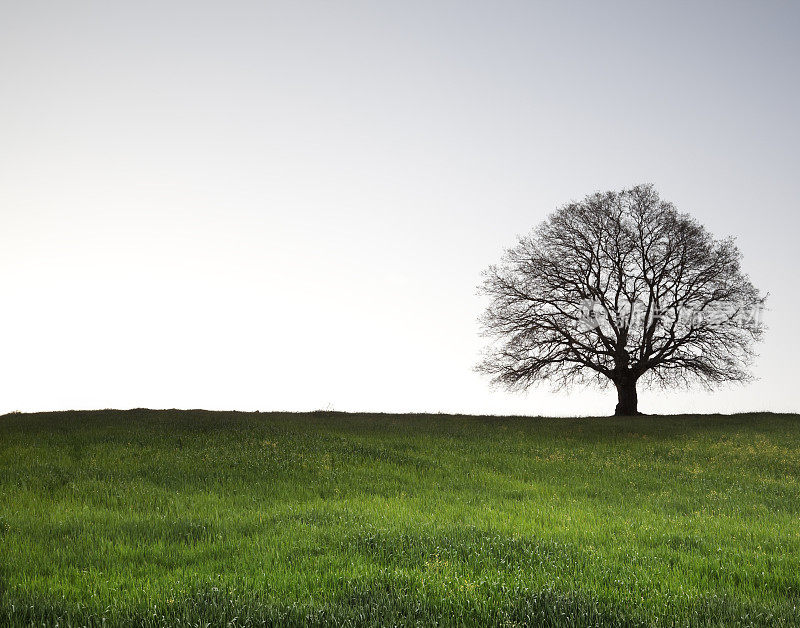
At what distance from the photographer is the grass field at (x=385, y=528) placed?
7695mm

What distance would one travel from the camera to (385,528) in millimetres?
11539

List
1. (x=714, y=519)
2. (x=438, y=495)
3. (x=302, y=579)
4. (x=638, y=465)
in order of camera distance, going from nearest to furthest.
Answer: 1. (x=302, y=579)
2. (x=714, y=519)
3. (x=438, y=495)
4. (x=638, y=465)

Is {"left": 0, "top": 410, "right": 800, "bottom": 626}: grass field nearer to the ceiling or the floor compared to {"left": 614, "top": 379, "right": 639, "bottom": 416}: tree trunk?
nearer to the floor

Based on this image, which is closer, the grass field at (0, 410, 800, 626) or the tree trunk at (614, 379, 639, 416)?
the grass field at (0, 410, 800, 626)

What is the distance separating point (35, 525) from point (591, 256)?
3459cm

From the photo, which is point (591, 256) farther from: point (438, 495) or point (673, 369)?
point (438, 495)

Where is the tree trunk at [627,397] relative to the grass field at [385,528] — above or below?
above

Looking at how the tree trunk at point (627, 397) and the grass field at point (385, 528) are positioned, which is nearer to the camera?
the grass field at point (385, 528)

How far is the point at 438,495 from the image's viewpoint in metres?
16.0

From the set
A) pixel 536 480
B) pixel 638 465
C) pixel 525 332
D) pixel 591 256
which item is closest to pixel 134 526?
pixel 536 480

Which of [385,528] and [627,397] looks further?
[627,397]

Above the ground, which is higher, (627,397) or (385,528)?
(627,397)

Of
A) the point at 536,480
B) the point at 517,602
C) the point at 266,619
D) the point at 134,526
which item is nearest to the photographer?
the point at 266,619

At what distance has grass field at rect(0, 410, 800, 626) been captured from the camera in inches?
303
